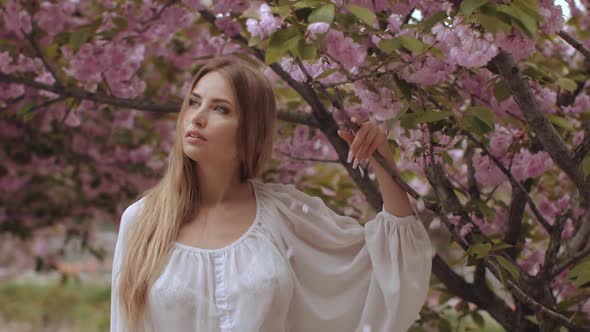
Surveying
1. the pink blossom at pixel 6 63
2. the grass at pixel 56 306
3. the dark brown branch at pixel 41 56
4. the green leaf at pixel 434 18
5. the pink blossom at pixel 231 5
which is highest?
the green leaf at pixel 434 18

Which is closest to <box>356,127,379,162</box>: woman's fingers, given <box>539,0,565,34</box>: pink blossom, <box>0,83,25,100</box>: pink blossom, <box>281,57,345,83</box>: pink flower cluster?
<box>281,57,345,83</box>: pink flower cluster

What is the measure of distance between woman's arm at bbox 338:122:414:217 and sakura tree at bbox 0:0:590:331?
3 centimetres

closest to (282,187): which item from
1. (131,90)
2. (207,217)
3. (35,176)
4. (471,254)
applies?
(207,217)

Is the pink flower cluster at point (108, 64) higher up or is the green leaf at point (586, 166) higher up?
the green leaf at point (586, 166)

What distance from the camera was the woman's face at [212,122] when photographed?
4.57 ft

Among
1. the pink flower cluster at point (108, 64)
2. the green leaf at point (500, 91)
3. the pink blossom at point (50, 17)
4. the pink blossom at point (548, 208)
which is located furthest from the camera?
the pink blossom at point (50, 17)

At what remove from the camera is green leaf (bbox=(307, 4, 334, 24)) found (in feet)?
3.47

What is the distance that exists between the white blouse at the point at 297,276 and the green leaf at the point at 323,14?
45 centimetres

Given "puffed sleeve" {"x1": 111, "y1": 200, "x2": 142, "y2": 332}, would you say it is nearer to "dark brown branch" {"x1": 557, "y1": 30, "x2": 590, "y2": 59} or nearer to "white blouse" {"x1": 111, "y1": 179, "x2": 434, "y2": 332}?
"white blouse" {"x1": 111, "y1": 179, "x2": 434, "y2": 332}

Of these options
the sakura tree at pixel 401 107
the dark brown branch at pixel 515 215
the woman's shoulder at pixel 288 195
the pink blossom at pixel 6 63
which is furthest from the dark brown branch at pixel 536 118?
the pink blossom at pixel 6 63

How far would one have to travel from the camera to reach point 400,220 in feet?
4.44

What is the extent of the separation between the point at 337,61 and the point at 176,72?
5.23ft

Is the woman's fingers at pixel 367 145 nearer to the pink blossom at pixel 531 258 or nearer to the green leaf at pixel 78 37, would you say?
the pink blossom at pixel 531 258

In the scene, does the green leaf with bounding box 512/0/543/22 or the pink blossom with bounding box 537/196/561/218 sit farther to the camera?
the pink blossom with bounding box 537/196/561/218
